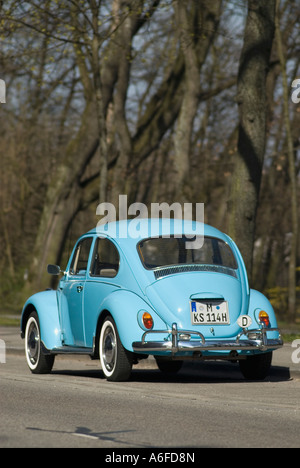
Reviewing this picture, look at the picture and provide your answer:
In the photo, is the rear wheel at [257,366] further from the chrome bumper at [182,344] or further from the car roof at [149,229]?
the car roof at [149,229]

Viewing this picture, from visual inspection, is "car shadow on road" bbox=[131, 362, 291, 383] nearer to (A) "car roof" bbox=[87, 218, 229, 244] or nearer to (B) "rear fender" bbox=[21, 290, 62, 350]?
(B) "rear fender" bbox=[21, 290, 62, 350]

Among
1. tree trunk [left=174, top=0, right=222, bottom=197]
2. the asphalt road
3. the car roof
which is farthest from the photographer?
tree trunk [left=174, top=0, right=222, bottom=197]

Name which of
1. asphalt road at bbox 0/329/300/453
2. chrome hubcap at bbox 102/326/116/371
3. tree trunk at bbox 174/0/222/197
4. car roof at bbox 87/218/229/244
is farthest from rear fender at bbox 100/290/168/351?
tree trunk at bbox 174/0/222/197

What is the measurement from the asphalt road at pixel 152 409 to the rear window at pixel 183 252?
1.39 metres

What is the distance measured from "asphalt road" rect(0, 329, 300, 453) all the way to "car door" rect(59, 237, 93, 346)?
52 centimetres

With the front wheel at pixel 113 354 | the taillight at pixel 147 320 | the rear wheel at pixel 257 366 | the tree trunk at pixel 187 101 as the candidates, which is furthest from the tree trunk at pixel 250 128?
the tree trunk at pixel 187 101

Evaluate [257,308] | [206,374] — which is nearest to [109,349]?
[257,308]

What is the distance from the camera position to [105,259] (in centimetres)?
1187

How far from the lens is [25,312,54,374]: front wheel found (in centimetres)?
1233

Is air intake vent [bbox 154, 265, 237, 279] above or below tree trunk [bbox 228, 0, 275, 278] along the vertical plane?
below

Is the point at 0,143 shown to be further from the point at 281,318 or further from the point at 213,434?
the point at 213,434

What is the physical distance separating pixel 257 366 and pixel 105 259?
7.19 ft

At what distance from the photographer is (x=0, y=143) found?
36.4 m

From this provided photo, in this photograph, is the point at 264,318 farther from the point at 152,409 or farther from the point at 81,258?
the point at 152,409
